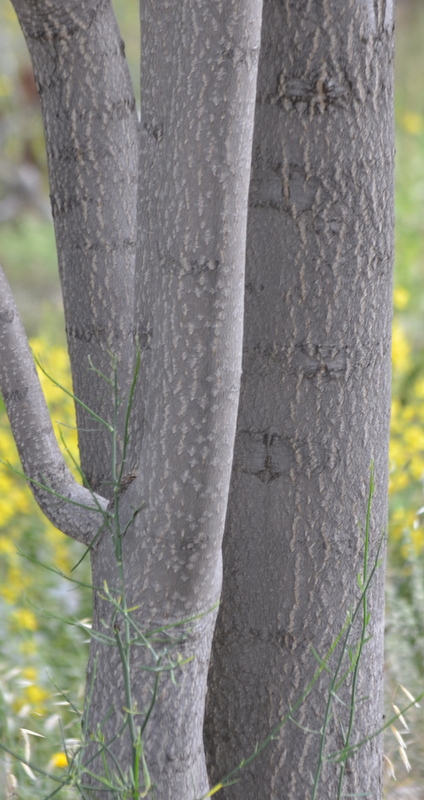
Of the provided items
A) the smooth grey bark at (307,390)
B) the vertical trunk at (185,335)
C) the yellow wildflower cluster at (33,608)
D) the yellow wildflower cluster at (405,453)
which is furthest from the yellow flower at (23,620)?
the vertical trunk at (185,335)

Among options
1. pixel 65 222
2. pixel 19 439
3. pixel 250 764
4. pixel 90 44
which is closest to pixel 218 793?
pixel 250 764

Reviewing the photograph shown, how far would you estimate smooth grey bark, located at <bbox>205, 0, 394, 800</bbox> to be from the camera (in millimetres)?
866

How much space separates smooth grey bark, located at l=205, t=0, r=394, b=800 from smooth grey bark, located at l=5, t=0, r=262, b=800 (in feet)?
0.46

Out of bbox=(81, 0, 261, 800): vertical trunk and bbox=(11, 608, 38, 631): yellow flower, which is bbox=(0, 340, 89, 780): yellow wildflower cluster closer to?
bbox=(11, 608, 38, 631): yellow flower

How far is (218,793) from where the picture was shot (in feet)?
3.25

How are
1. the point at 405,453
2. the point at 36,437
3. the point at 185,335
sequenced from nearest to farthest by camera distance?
the point at 185,335
the point at 36,437
the point at 405,453

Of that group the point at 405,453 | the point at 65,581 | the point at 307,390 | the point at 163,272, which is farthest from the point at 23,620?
the point at 163,272

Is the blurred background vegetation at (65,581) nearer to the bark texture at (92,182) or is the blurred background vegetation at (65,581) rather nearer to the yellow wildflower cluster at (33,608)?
the yellow wildflower cluster at (33,608)

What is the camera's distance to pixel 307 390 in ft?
3.01

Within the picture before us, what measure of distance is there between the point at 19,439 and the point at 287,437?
0.32 metres

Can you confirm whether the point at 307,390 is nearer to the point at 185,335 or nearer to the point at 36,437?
the point at 185,335

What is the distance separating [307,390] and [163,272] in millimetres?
248

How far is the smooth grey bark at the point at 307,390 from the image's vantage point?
0.87 m

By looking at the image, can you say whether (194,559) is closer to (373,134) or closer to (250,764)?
(250,764)
